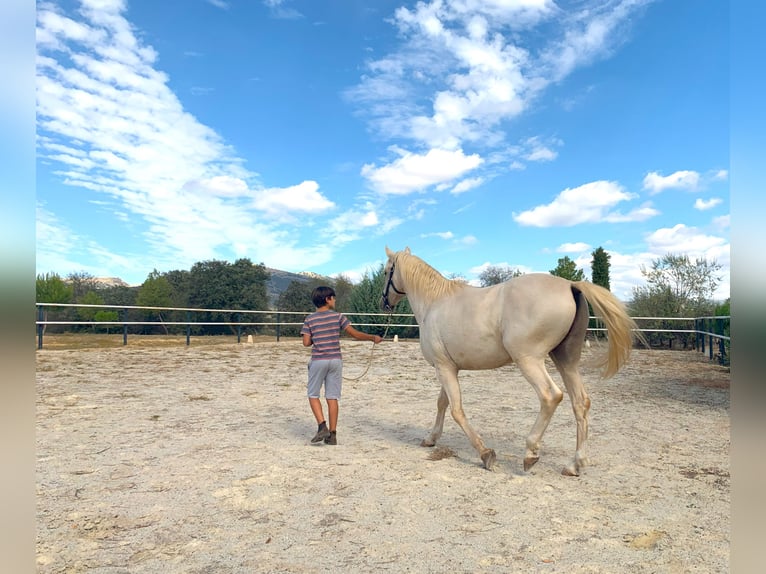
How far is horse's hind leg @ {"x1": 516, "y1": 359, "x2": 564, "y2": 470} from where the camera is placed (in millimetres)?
3336

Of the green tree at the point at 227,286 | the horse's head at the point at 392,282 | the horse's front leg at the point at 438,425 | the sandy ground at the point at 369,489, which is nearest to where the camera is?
the sandy ground at the point at 369,489

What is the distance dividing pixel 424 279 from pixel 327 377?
1.22 m

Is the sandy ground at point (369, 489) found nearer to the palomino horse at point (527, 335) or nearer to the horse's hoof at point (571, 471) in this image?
the horse's hoof at point (571, 471)

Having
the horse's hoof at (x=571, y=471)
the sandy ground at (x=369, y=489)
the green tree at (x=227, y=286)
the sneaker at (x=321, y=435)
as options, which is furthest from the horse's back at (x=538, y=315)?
the green tree at (x=227, y=286)

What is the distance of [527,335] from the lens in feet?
11.1

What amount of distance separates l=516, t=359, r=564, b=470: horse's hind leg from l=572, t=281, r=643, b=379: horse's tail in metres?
0.55

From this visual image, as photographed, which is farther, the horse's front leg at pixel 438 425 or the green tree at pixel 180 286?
the green tree at pixel 180 286

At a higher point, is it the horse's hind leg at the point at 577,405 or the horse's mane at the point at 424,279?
the horse's mane at the point at 424,279

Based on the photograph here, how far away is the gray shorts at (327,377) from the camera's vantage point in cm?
414

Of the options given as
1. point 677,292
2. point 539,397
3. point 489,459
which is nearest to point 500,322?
point 539,397

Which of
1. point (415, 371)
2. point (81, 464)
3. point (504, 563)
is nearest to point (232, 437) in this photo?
point (81, 464)

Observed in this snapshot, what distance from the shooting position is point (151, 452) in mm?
3832

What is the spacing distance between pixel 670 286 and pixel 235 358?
51.1 feet

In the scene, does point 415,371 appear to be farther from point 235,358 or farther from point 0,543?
point 0,543
